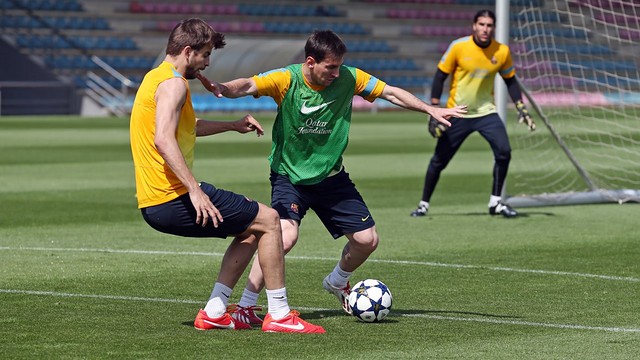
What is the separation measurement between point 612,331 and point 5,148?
19.0 m

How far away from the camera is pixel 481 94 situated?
13953 mm

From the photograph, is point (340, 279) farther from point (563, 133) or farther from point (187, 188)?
point (563, 133)

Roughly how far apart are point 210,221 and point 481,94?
7492mm

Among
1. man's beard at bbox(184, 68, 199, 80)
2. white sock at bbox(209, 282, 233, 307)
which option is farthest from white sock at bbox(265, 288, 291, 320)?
man's beard at bbox(184, 68, 199, 80)

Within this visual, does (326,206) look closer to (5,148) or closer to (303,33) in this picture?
(5,148)

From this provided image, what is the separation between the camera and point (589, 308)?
26.4ft

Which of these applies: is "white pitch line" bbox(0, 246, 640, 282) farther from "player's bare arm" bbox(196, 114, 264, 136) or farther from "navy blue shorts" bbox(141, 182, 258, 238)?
"navy blue shorts" bbox(141, 182, 258, 238)

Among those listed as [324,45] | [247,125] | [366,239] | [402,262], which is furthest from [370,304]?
[402,262]

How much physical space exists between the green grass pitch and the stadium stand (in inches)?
892

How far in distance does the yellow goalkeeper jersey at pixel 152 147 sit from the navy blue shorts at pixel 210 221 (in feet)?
0.15

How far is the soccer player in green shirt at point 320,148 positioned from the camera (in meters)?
7.82

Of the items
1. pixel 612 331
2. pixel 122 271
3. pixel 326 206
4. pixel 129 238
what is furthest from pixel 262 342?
pixel 129 238

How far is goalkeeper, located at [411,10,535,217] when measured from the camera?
45.3ft

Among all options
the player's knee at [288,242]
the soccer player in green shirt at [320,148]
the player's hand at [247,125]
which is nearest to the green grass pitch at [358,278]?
the player's knee at [288,242]
